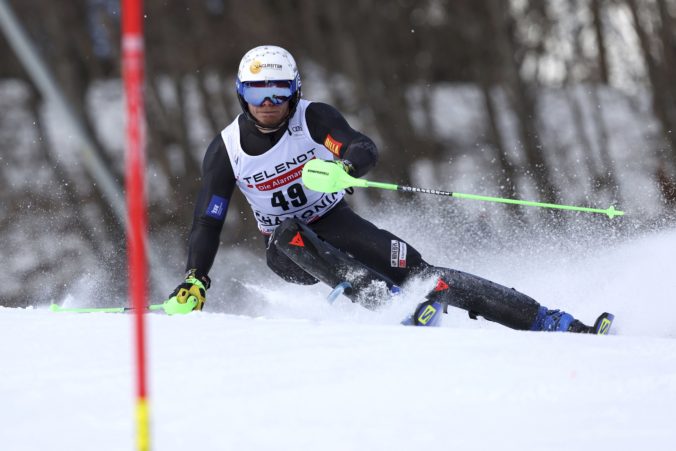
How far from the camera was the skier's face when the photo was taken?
18.1ft

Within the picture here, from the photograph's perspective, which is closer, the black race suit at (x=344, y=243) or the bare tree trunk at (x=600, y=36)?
the black race suit at (x=344, y=243)

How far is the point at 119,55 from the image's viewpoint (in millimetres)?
20719

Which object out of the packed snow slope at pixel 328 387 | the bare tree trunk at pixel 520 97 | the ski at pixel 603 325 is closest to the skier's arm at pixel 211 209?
the packed snow slope at pixel 328 387

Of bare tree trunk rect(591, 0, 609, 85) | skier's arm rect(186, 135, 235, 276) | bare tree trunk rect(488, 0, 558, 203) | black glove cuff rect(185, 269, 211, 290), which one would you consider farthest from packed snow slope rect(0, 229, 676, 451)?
bare tree trunk rect(488, 0, 558, 203)

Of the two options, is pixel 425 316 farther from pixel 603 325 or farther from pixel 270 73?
pixel 270 73

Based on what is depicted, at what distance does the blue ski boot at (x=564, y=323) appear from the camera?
539 cm

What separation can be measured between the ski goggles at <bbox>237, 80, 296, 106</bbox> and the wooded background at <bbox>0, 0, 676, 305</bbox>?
40.2ft

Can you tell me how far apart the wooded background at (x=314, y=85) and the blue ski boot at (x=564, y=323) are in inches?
470

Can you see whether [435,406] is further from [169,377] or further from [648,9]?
[648,9]

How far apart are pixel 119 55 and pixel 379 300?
1628 cm

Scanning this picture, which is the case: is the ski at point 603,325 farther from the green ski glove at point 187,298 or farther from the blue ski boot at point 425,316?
the green ski glove at point 187,298

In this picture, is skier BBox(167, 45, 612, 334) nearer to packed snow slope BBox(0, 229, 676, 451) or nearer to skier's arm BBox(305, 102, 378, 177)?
skier's arm BBox(305, 102, 378, 177)

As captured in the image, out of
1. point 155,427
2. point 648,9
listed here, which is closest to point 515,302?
point 155,427

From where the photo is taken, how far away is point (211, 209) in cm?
564
